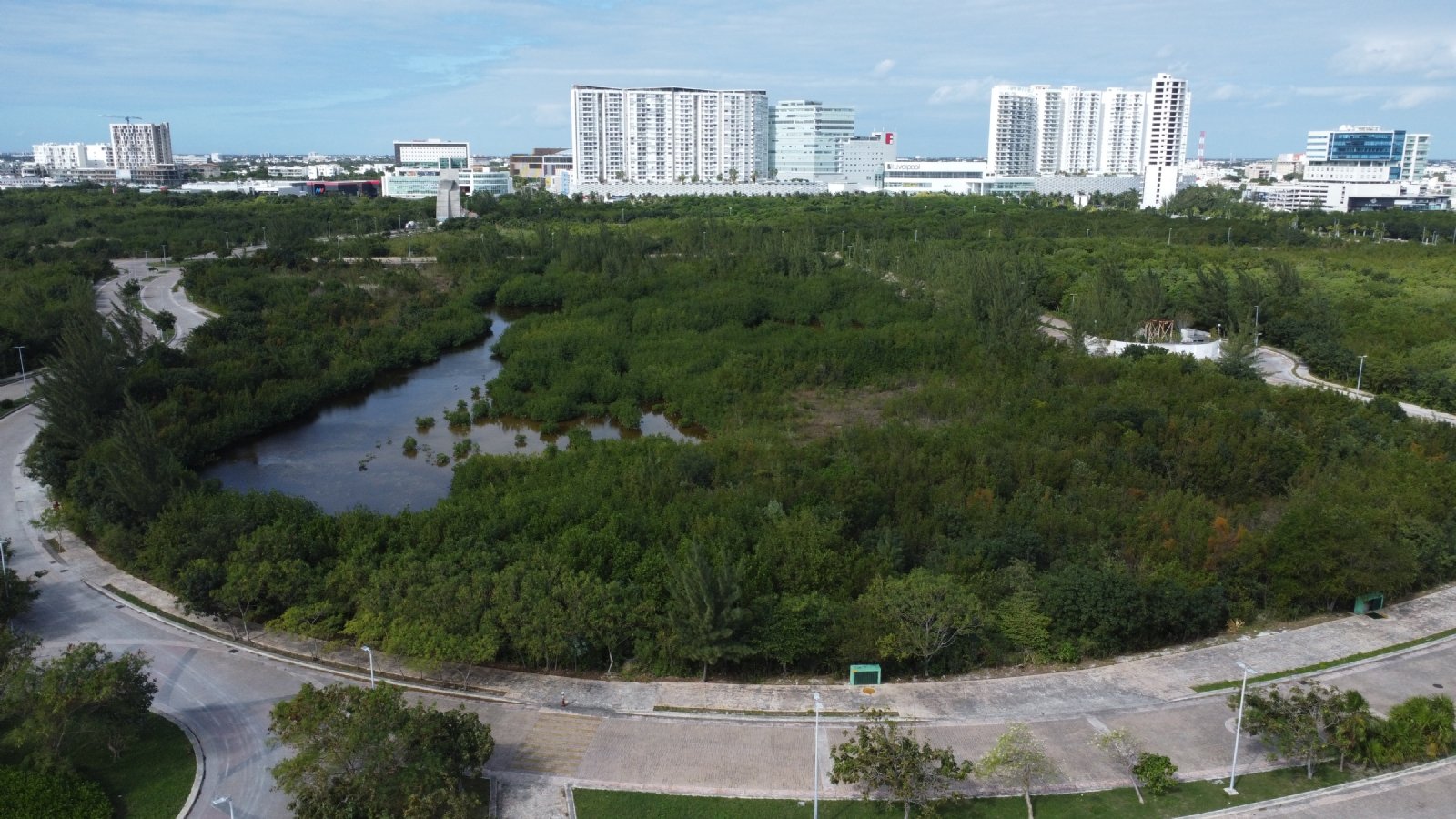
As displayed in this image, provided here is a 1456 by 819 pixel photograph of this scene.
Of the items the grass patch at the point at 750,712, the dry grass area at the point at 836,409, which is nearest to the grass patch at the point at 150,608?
the grass patch at the point at 750,712

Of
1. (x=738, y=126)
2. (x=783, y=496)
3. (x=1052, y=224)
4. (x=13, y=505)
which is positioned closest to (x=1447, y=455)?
(x=783, y=496)

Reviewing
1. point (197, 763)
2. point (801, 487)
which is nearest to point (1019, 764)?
point (801, 487)

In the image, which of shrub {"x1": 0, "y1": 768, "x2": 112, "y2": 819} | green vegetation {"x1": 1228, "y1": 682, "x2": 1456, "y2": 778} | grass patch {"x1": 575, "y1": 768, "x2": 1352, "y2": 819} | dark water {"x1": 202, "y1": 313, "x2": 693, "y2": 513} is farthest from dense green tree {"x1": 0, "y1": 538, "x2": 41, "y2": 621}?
green vegetation {"x1": 1228, "y1": 682, "x2": 1456, "y2": 778}

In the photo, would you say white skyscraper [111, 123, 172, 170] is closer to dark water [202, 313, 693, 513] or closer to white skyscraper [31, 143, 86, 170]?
white skyscraper [31, 143, 86, 170]

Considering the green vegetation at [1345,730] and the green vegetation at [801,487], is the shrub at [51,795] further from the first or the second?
the green vegetation at [1345,730]

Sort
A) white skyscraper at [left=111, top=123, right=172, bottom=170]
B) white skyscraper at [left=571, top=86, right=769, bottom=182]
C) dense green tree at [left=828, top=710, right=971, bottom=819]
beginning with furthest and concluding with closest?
white skyscraper at [left=111, top=123, right=172, bottom=170]
white skyscraper at [left=571, top=86, right=769, bottom=182]
dense green tree at [left=828, top=710, right=971, bottom=819]

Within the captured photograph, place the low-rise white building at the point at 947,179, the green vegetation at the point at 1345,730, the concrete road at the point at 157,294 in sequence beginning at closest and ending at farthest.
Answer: the green vegetation at the point at 1345,730
the concrete road at the point at 157,294
the low-rise white building at the point at 947,179

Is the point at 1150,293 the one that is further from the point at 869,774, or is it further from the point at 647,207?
the point at 647,207
